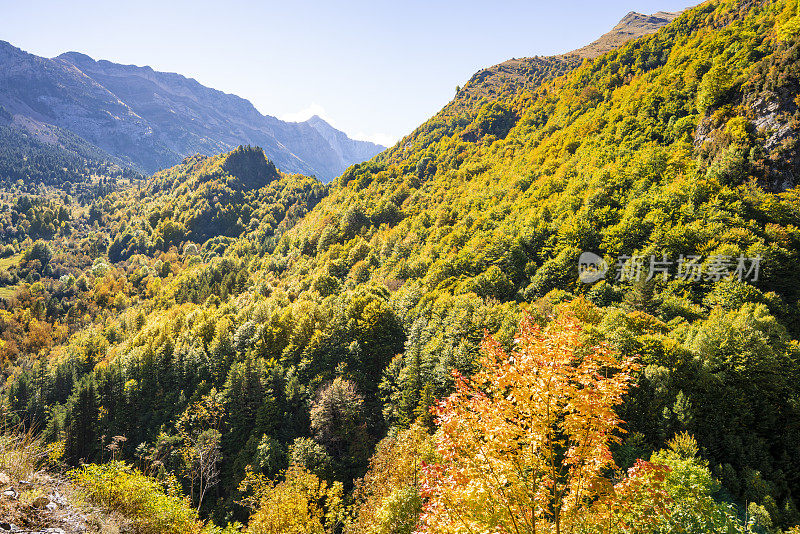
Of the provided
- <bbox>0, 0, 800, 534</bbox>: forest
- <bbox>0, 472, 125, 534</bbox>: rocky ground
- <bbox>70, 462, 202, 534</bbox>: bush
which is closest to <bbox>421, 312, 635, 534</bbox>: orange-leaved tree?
<bbox>0, 0, 800, 534</bbox>: forest

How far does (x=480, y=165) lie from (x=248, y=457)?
116 metres

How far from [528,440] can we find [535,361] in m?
2.36

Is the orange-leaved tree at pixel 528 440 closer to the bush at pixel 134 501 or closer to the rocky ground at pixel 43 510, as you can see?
the rocky ground at pixel 43 510

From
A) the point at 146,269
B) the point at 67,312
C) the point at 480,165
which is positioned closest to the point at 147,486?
the point at 480,165

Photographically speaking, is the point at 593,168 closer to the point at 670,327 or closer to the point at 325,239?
the point at 670,327

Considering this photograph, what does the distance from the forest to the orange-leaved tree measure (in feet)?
0.35

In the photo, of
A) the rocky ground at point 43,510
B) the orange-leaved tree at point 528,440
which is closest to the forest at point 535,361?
the orange-leaved tree at point 528,440

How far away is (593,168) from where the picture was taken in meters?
71.9

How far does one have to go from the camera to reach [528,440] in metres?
10.8

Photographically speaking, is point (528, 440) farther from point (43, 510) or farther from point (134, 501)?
point (134, 501)

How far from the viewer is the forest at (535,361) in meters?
12.1

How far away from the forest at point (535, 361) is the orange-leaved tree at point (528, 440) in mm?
107

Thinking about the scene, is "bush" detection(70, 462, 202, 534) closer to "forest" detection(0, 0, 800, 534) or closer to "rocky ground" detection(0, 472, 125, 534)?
"forest" detection(0, 0, 800, 534)

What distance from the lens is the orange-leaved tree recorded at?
10.6 metres
